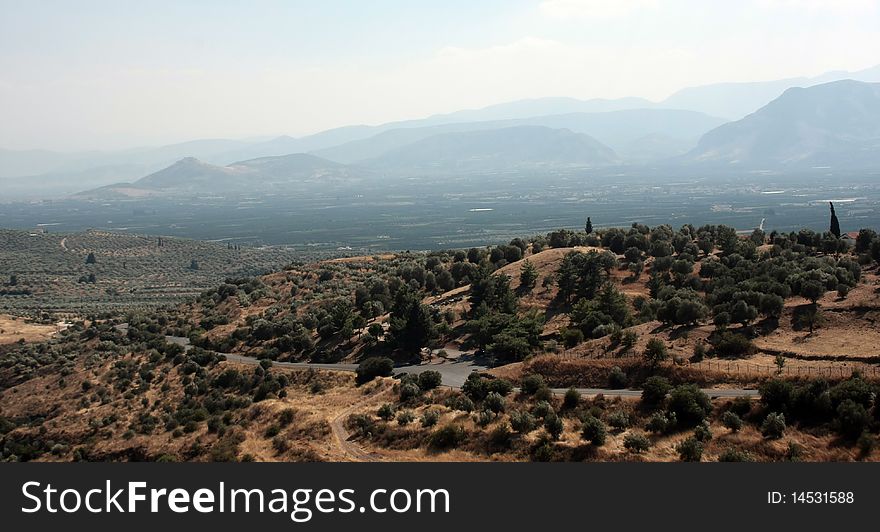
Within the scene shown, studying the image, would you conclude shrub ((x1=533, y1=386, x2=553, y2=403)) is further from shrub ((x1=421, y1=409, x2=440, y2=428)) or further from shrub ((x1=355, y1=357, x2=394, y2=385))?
shrub ((x1=355, y1=357, x2=394, y2=385))

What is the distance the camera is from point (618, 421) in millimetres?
33969

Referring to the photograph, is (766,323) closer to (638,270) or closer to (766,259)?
(766,259)

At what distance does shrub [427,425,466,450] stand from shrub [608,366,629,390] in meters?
11.3

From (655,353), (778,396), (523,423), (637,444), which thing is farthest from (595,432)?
(655,353)

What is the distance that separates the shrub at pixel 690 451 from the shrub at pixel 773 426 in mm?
3685

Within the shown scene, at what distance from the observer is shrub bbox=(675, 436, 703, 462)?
29109mm

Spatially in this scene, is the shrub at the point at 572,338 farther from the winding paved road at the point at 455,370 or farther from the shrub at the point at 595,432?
the shrub at the point at 595,432

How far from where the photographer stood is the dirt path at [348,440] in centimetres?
3456

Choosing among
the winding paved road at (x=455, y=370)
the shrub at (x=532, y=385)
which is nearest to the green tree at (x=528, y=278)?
the winding paved road at (x=455, y=370)

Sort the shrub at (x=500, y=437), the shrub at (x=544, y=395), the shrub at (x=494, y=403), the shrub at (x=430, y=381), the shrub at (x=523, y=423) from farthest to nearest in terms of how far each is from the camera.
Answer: the shrub at (x=430, y=381) < the shrub at (x=544, y=395) < the shrub at (x=494, y=403) < the shrub at (x=523, y=423) < the shrub at (x=500, y=437)

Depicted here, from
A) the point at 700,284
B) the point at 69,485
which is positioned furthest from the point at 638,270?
the point at 69,485

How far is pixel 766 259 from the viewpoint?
63.4m

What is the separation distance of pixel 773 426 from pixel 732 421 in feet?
6.23

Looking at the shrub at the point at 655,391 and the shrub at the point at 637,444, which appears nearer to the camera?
the shrub at the point at 637,444
